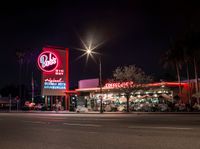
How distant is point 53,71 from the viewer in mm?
69375

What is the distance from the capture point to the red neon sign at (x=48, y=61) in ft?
224

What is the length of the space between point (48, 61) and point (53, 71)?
2.32 metres

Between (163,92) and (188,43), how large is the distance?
30.7 ft

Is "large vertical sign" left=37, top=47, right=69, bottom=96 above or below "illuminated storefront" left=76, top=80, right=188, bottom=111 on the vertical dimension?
above

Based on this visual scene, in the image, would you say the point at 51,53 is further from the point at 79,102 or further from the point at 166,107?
the point at 166,107

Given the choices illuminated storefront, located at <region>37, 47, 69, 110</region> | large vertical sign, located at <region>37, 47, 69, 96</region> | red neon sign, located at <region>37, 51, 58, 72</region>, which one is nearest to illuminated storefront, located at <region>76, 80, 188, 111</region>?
illuminated storefront, located at <region>37, 47, 69, 110</region>

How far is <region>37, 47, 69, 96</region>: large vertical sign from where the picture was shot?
224ft

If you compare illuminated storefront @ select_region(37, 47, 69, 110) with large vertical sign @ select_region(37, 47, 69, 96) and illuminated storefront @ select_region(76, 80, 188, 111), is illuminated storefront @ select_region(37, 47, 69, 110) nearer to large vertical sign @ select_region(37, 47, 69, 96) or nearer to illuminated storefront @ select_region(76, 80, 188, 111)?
large vertical sign @ select_region(37, 47, 69, 96)

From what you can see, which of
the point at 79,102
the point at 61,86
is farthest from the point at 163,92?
the point at 61,86

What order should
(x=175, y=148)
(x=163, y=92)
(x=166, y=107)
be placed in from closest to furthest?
(x=175, y=148)
(x=166, y=107)
(x=163, y=92)

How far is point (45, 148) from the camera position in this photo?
11.5 meters

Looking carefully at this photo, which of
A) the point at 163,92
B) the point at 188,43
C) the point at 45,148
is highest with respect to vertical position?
the point at 188,43

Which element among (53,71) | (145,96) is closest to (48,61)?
(53,71)

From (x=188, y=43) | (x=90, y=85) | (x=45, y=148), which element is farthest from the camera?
(x=90, y=85)
